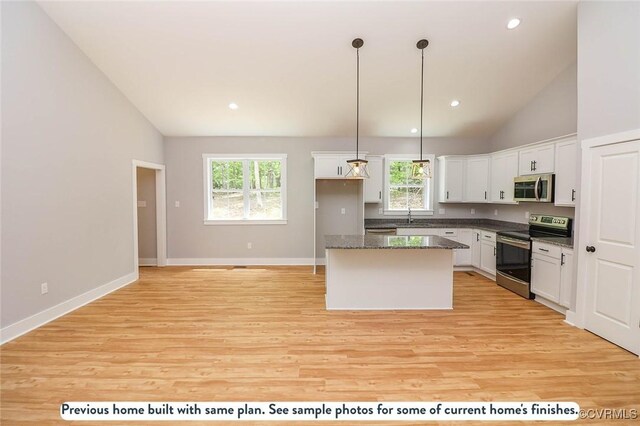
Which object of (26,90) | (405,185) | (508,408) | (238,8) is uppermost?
(238,8)

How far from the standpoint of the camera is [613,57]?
2.99 meters

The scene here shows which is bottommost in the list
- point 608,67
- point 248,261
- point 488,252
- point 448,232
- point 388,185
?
point 248,261

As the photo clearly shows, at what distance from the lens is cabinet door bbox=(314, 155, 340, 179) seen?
5809 mm

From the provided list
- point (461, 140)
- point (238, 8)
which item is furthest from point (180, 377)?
point (461, 140)

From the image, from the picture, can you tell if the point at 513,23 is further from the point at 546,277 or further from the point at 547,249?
the point at 546,277

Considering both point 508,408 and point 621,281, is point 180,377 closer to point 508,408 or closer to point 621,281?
point 508,408

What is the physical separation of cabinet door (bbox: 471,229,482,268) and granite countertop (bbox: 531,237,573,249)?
1.44 meters

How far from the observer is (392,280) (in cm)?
385

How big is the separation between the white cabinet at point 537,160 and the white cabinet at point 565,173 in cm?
12

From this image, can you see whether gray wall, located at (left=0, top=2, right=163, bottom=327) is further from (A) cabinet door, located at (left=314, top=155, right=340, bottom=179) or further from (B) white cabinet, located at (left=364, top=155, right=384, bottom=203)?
(B) white cabinet, located at (left=364, top=155, right=384, bottom=203)

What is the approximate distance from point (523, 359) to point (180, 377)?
295 cm

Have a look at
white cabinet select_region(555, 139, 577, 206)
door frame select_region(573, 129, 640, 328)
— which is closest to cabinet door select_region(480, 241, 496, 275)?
white cabinet select_region(555, 139, 577, 206)

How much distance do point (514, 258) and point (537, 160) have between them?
61.9 inches

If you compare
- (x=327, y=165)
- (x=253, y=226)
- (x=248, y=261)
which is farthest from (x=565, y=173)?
(x=248, y=261)
